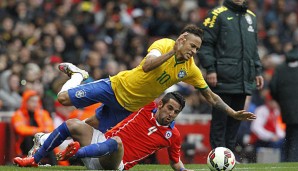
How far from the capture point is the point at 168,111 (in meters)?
12.1

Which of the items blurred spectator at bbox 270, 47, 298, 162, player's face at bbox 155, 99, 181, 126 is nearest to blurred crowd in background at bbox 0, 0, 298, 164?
blurred spectator at bbox 270, 47, 298, 162

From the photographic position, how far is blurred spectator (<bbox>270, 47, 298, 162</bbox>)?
16.1m

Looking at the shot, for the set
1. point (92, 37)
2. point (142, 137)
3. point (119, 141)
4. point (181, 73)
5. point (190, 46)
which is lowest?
point (92, 37)

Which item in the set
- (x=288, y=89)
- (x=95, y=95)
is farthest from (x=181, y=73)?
(x=288, y=89)

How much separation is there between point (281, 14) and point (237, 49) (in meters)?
13.1

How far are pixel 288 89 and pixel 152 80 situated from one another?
4.54m

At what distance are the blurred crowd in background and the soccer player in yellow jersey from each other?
4.01 metres

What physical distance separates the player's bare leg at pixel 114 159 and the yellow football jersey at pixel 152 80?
37.9 inches

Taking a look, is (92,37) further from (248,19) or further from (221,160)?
(221,160)

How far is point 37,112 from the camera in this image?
16.3 m

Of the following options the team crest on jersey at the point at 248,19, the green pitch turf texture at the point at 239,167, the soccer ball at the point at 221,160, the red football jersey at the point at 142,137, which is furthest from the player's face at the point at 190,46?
the team crest on jersey at the point at 248,19

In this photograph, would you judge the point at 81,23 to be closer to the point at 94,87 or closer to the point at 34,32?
the point at 34,32

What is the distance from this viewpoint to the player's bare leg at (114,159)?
11.7m

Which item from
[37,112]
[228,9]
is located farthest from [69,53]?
[228,9]
